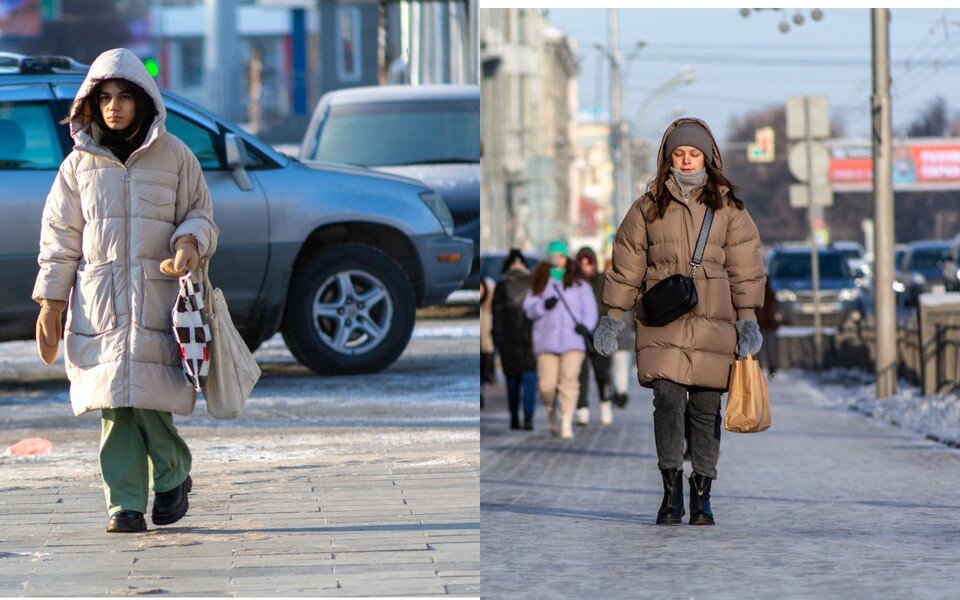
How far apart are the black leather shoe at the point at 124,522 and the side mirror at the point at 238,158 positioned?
3.01 m

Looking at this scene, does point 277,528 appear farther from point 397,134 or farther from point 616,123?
point 616,123

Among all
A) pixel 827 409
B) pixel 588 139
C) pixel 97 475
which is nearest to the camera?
pixel 97 475

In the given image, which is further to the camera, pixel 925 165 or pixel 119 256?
pixel 925 165

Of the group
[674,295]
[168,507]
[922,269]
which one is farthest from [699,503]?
[922,269]

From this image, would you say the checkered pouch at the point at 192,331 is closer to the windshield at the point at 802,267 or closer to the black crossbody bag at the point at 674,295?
the black crossbody bag at the point at 674,295

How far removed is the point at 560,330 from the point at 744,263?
24.4 feet

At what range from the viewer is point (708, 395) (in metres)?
7.13

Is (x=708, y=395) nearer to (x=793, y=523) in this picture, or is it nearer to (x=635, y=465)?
(x=793, y=523)

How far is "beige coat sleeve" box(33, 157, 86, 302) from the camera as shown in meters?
6.05

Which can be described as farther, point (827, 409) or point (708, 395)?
point (827, 409)

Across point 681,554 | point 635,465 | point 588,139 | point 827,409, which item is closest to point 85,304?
point 681,554

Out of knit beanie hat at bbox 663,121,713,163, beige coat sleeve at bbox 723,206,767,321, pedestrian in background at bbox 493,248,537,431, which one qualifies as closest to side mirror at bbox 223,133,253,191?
knit beanie hat at bbox 663,121,713,163

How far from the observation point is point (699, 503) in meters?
7.22

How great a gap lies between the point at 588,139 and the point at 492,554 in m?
117
